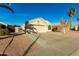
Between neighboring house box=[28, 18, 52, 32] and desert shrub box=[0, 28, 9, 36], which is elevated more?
neighboring house box=[28, 18, 52, 32]

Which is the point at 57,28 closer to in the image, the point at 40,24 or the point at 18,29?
the point at 40,24

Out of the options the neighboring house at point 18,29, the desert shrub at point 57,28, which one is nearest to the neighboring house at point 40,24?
the desert shrub at point 57,28

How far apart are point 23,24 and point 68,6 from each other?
167 centimetres

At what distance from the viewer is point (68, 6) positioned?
7.29 metres

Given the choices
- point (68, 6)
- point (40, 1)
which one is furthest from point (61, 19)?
point (40, 1)

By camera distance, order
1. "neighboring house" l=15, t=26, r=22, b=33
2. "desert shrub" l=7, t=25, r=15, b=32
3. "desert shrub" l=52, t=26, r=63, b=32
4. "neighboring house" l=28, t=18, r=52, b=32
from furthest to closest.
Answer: "desert shrub" l=52, t=26, r=63, b=32
"neighboring house" l=28, t=18, r=52, b=32
"neighboring house" l=15, t=26, r=22, b=33
"desert shrub" l=7, t=25, r=15, b=32

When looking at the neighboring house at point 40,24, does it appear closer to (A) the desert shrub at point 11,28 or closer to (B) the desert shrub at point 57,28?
(B) the desert shrub at point 57,28

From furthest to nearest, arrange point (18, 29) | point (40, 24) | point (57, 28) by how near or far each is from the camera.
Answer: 1. point (40, 24)
2. point (57, 28)
3. point (18, 29)

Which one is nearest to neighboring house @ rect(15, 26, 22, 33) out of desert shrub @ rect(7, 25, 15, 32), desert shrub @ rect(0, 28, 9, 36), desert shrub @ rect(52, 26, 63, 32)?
desert shrub @ rect(7, 25, 15, 32)

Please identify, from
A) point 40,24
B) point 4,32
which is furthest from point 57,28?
point 4,32

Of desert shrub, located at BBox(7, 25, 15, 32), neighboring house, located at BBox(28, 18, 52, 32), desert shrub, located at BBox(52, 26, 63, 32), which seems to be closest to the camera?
desert shrub, located at BBox(7, 25, 15, 32)

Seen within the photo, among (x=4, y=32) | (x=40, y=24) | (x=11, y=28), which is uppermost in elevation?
(x=40, y=24)

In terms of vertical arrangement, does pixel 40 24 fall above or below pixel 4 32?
above

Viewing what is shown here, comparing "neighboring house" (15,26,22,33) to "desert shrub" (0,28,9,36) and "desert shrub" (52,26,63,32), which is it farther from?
"desert shrub" (52,26,63,32)
